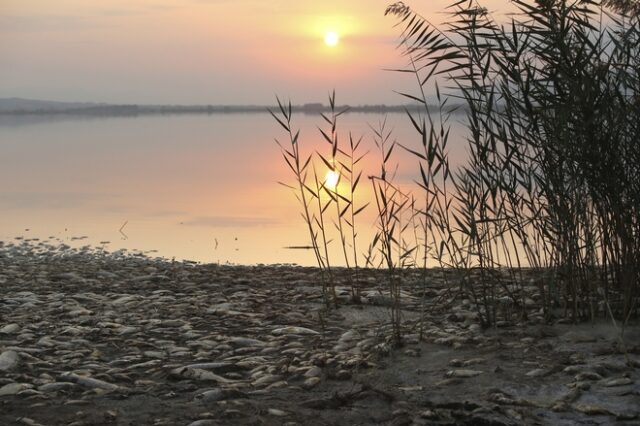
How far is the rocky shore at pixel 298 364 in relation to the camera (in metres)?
4.04

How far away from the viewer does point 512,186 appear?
5.91m

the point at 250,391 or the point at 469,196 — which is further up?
the point at 469,196

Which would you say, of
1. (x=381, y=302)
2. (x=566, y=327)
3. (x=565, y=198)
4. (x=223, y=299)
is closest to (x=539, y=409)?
(x=566, y=327)

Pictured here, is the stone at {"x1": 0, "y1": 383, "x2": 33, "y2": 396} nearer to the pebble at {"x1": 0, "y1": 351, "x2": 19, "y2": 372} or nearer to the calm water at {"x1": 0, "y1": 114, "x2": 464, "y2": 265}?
the pebble at {"x1": 0, "y1": 351, "x2": 19, "y2": 372}

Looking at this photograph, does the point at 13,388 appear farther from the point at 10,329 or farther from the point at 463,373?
the point at 463,373

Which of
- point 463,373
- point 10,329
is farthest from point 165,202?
point 463,373

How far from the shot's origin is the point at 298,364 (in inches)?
195

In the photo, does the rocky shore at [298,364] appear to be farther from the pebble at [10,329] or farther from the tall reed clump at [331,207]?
the tall reed clump at [331,207]

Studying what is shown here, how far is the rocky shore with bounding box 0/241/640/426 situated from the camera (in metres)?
4.04

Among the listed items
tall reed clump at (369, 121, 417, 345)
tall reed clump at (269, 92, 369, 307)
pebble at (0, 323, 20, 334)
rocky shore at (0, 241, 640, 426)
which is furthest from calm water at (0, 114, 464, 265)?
pebble at (0, 323, 20, 334)

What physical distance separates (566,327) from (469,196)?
4.07 ft

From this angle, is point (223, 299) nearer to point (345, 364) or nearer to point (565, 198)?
point (345, 364)

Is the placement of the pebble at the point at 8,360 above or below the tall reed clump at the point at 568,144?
below

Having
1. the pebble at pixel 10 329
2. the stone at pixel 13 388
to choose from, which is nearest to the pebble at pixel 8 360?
the stone at pixel 13 388
